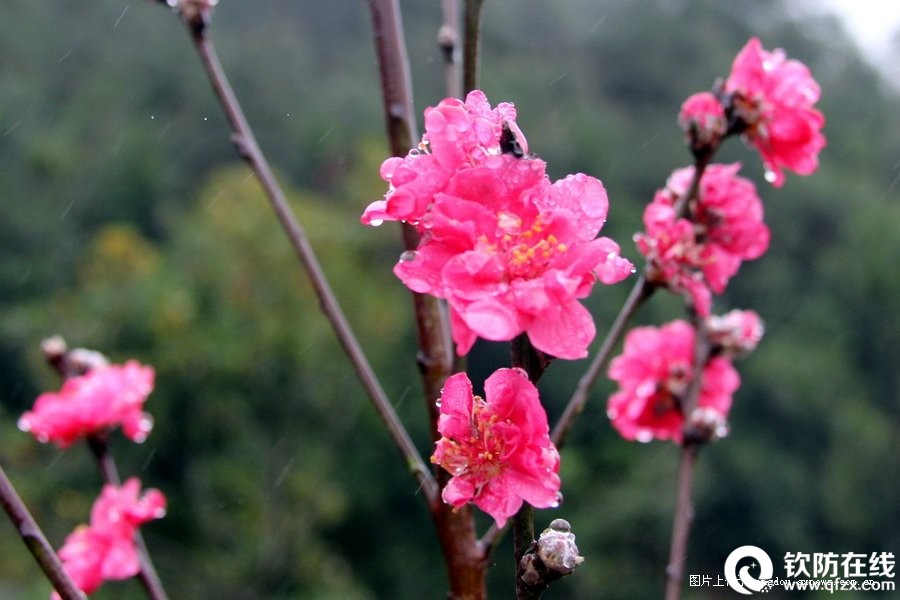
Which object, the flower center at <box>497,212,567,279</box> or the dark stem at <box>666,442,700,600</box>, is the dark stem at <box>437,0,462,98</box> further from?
the dark stem at <box>666,442,700,600</box>

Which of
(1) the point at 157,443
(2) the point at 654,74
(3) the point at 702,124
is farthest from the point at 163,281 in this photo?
(3) the point at 702,124

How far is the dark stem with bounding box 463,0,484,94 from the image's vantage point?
0.77 meters

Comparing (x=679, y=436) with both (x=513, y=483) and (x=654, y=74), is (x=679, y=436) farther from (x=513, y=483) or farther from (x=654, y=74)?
(x=654, y=74)

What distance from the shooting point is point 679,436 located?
Result: 138 cm

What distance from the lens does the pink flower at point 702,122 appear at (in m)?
1.02

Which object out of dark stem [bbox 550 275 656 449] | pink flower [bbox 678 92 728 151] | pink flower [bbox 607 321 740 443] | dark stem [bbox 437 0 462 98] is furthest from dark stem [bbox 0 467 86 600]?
pink flower [bbox 607 321 740 443]

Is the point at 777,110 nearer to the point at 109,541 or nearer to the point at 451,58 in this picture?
the point at 451,58

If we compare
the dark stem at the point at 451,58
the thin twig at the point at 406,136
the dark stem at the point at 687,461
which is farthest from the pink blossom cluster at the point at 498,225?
the dark stem at the point at 687,461

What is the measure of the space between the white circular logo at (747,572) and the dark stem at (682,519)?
7cm

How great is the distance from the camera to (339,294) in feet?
41.6

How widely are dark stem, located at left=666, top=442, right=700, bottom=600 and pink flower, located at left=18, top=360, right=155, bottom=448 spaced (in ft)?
2.43

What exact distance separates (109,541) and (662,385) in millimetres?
849

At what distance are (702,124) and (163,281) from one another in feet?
39.7

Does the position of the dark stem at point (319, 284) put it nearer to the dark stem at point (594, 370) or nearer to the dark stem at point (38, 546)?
the dark stem at point (594, 370)
